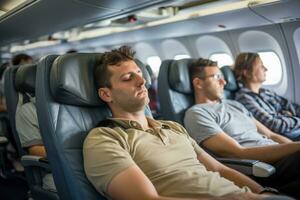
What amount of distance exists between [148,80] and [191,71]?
82 cm

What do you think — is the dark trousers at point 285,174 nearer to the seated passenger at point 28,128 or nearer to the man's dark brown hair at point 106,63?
the man's dark brown hair at point 106,63

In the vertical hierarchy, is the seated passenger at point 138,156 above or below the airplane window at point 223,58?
below

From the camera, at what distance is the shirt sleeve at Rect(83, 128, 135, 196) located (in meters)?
1.53

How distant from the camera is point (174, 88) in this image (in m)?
2.91

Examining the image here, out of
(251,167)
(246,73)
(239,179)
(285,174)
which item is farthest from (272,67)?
(239,179)

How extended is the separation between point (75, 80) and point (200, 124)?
3.62ft

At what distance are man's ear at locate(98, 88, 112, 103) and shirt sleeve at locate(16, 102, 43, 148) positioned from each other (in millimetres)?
802

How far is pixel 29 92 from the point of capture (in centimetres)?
261

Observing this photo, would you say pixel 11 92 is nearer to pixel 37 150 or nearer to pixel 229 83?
pixel 37 150

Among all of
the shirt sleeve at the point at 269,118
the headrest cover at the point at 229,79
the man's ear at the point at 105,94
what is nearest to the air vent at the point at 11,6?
the man's ear at the point at 105,94

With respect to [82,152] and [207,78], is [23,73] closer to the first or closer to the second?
[82,152]

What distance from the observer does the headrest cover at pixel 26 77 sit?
8.18 ft

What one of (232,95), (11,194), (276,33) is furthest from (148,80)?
(276,33)

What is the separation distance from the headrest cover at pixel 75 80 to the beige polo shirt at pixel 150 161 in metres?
0.23
